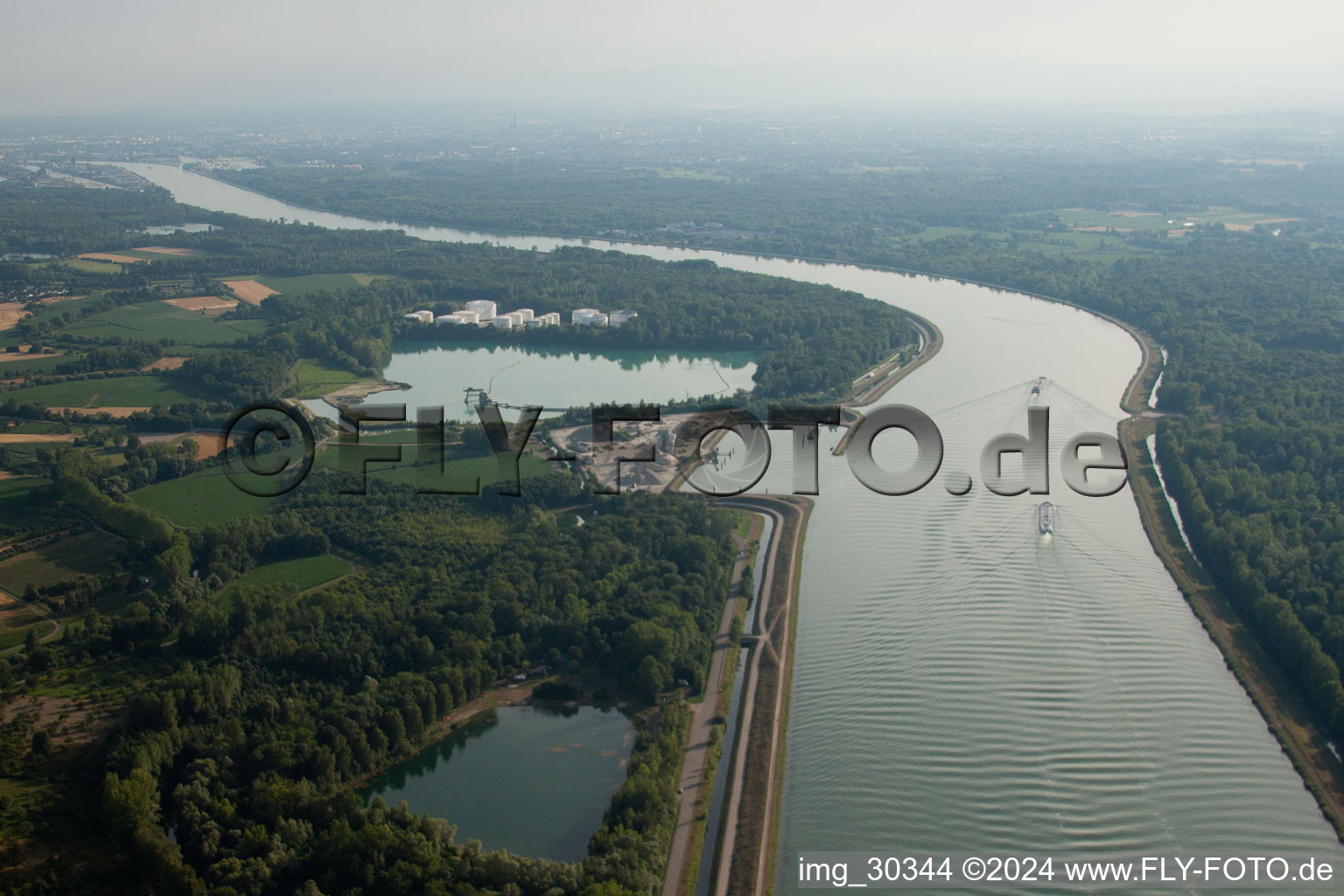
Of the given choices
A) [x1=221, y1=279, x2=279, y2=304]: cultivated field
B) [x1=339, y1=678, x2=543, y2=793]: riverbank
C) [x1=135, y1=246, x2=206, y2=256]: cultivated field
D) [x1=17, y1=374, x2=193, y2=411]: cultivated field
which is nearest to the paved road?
[x1=339, y1=678, x2=543, y2=793]: riverbank

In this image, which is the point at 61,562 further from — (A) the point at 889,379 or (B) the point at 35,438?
(A) the point at 889,379

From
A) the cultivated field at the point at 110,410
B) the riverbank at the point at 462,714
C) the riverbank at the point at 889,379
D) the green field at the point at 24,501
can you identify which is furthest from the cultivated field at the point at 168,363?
the riverbank at the point at 462,714

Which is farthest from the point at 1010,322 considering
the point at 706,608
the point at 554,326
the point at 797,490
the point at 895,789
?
the point at 895,789

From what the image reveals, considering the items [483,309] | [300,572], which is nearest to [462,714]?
[300,572]

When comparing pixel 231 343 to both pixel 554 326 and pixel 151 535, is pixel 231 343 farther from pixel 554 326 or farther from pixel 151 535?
pixel 151 535

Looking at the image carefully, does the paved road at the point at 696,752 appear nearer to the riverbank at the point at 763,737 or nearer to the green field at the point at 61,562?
the riverbank at the point at 763,737
